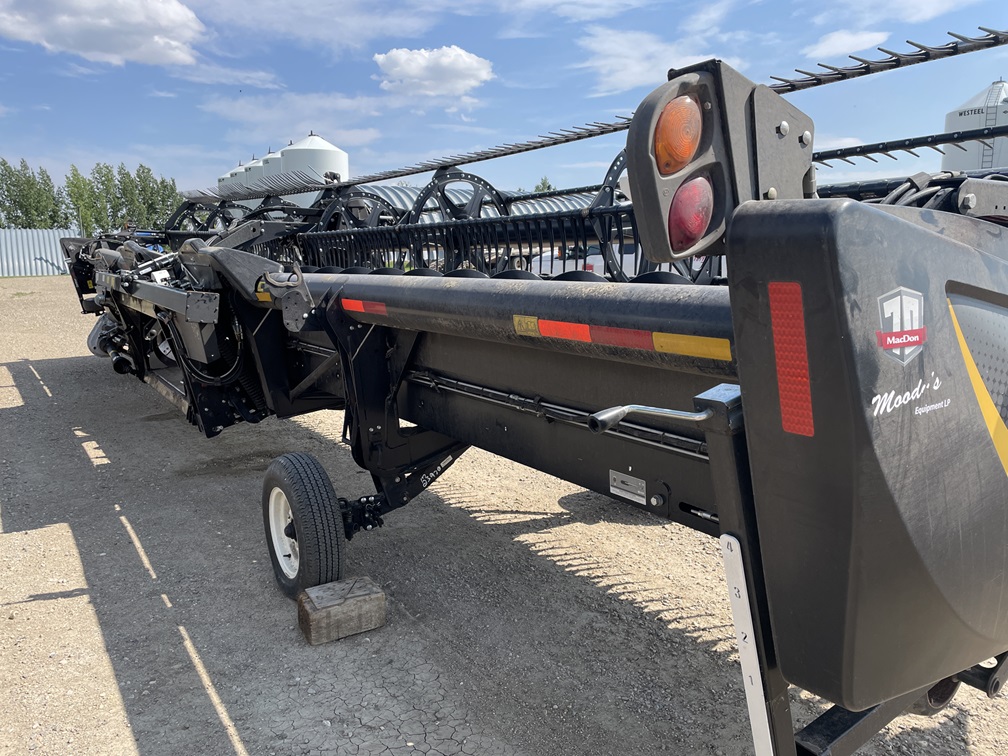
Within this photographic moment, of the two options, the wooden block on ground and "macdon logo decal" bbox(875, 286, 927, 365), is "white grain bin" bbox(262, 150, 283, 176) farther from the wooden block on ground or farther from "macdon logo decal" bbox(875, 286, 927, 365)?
"macdon logo decal" bbox(875, 286, 927, 365)

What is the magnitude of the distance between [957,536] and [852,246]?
587 mm

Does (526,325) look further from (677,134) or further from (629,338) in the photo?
(677,134)

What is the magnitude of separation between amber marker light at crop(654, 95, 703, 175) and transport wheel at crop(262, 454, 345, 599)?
94.2 inches

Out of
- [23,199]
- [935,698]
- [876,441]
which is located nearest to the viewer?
[876,441]

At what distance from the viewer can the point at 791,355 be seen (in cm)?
128

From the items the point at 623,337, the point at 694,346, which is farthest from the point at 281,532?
the point at 694,346

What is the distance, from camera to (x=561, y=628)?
127 inches

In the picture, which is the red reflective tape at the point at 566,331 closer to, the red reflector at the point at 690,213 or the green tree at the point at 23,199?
the red reflector at the point at 690,213

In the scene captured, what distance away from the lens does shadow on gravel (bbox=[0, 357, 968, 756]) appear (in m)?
2.56

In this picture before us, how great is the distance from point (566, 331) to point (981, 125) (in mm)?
1646

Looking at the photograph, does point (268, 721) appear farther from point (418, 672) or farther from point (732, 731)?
point (732, 731)

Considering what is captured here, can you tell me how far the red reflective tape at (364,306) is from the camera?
9.73 feet

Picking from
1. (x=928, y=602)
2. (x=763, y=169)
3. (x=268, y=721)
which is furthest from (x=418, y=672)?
(x=763, y=169)

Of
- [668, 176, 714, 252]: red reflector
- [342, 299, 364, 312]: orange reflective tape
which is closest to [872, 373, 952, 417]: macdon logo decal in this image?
[668, 176, 714, 252]: red reflector
